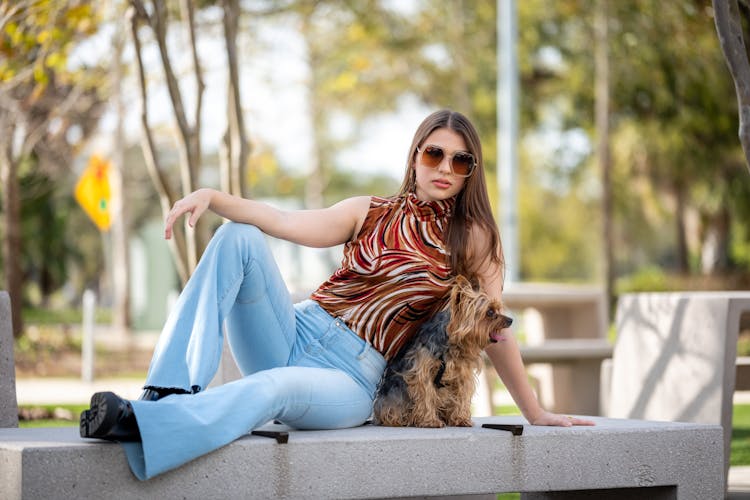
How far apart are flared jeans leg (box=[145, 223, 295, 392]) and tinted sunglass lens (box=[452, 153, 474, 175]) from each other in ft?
2.48

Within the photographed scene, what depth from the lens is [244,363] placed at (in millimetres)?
4219

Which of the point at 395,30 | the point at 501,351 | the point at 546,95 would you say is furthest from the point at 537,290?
the point at 546,95

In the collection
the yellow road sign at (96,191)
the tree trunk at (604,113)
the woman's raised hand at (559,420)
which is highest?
the tree trunk at (604,113)

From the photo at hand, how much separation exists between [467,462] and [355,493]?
0.38m

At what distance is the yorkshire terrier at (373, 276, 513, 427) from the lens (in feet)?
12.9

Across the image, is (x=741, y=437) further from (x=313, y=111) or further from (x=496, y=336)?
(x=313, y=111)

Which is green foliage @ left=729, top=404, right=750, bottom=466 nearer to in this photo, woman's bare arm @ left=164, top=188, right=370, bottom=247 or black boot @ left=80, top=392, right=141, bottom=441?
woman's bare arm @ left=164, top=188, right=370, bottom=247

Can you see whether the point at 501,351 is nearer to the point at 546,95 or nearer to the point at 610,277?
the point at 610,277

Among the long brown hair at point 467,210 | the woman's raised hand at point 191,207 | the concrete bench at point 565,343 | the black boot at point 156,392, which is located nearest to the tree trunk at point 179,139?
the concrete bench at point 565,343

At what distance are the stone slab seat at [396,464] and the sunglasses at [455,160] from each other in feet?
2.92

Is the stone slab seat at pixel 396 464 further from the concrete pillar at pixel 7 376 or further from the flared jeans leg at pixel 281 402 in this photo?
the concrete pillar at pixel 7 376

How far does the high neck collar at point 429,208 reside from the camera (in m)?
4.32

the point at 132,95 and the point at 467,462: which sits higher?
the point at 132,95

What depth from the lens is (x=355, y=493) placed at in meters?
3.69
